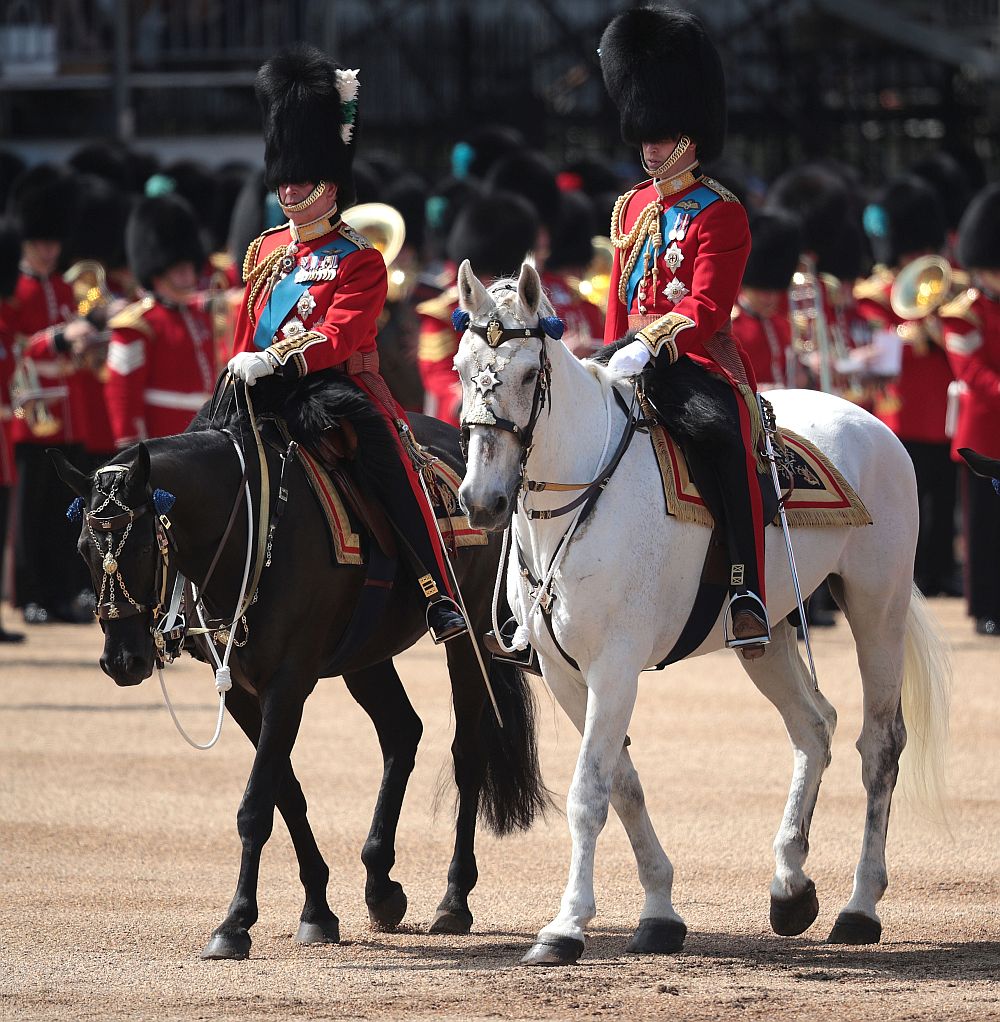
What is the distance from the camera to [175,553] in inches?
208

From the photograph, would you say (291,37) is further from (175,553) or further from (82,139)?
(175,553)

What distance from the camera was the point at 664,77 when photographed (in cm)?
577

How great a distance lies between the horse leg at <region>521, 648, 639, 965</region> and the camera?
4965mm

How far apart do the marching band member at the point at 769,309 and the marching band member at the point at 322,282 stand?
5311 mm

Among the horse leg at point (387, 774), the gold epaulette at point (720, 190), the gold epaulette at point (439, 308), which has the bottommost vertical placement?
the horse leg at point (387, 774)

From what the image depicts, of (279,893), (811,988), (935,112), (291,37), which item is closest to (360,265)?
(279,893)

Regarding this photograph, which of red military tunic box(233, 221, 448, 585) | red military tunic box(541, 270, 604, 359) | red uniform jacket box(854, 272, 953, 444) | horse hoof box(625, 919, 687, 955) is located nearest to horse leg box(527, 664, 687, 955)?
horse hoof box(625, 919, 687, 955)

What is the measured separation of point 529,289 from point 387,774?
158 centimetres

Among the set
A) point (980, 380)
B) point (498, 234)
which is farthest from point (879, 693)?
point (498, 234)

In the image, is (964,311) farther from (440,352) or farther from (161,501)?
(161,501)

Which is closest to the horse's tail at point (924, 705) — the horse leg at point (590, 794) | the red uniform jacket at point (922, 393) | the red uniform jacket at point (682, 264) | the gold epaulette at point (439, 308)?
the red uniform jacket at point (682, 264)

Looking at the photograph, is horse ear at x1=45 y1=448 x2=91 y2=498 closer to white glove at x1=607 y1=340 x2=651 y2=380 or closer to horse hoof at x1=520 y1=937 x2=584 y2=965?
white glove at x1=607 y1=340 x2=651 y2=380

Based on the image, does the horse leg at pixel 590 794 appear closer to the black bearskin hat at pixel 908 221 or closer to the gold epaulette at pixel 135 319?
the gold epaulette at pixel 135 319

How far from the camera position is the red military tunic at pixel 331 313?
565cm
